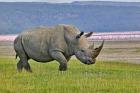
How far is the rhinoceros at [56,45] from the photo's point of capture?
23125mm

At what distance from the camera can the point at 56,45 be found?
77.0 feet

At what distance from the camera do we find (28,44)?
952 inches

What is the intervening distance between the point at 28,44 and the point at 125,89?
7.12 meters

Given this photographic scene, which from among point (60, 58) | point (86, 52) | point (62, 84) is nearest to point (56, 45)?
point (60, 58)

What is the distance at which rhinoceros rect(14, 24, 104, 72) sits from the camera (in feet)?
75.9

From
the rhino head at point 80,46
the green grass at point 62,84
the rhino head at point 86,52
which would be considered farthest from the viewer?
the rhino head at point 80,46

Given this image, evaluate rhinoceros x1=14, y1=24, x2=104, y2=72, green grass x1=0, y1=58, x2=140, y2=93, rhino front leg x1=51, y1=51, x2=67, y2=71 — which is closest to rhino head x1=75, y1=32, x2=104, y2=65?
rhinoceros x1=14, y1=24, x2=104, y2=72

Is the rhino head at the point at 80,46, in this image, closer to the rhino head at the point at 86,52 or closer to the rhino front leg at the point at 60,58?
the rhino head at the point at 86,52

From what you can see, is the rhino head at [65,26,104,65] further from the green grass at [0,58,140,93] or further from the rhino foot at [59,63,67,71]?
the green grass at [0,58,140,93]

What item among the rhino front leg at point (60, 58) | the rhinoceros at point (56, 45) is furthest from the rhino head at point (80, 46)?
the rhino front leg at point (60, 58)

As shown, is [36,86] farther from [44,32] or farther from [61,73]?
[44,32]

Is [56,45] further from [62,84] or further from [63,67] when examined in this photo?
[62,84]

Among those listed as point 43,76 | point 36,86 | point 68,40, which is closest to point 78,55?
point 68,40

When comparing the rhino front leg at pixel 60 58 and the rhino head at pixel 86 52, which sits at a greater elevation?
the rhino head at pixel 86 52
